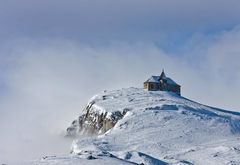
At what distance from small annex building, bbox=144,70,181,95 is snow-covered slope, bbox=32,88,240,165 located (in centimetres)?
1178

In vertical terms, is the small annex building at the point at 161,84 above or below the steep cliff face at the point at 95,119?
above

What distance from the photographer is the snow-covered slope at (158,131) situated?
108 metres

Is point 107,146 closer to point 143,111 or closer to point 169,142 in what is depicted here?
point 169,142

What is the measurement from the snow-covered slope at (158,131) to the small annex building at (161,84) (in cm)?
1178

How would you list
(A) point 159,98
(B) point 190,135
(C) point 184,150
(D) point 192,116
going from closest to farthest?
(C) point 184,150 → (B) point 190,135 → (D) point 192,116 → (A) point 159,98

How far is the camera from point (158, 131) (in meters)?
124

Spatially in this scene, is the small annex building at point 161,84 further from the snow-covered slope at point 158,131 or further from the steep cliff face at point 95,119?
the steep cliff face at point 95,119

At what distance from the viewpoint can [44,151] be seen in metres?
163

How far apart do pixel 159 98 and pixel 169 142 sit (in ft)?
120

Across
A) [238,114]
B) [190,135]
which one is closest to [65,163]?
[190,135]

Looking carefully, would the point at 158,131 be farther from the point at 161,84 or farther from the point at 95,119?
the point at 161,84

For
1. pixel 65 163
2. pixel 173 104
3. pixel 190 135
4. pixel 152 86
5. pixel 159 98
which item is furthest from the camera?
pixel 152 86

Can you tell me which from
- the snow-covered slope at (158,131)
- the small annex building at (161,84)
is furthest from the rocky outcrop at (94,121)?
the small annex building at (161,84)

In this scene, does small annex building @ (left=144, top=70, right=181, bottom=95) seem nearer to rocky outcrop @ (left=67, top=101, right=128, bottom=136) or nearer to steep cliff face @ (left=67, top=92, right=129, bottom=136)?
steep cliff face @ (left=67, top=92, right=129, bottom=136)
